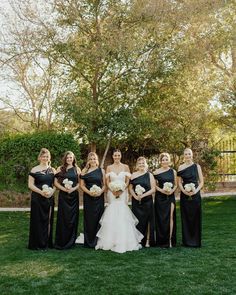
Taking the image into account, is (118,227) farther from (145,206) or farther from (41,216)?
(41,216)

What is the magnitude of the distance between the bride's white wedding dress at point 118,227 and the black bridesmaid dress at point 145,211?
104mm

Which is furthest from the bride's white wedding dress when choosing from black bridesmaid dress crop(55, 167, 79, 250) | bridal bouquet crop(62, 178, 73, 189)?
bridal bouquet crop(62, 178, 73, 189)

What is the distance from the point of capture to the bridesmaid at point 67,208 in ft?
28.4

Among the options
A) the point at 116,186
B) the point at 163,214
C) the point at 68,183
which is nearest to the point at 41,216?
the point at 68,183

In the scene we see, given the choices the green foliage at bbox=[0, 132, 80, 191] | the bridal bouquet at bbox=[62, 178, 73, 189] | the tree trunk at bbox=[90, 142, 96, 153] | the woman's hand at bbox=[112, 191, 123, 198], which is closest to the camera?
the bridal bouquet at bbox=[62, 178, 73, 189]

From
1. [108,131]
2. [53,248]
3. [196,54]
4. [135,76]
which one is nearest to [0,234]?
[53,248]

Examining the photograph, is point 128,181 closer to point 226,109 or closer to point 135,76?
point 135,76

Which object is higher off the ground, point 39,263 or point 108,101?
point 108,101

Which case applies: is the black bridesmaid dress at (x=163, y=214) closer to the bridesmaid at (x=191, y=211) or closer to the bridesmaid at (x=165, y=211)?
the bridesmaid at (x=165, y=211)

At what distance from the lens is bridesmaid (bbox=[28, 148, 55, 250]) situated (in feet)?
28.0

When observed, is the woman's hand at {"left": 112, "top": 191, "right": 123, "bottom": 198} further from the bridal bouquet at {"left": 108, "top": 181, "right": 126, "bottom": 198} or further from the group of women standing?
the bridal bouquet at {"left": 108, "top": 181, "right": 126, "bottom": 198}

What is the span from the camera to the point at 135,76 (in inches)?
648

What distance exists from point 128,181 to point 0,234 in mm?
3518

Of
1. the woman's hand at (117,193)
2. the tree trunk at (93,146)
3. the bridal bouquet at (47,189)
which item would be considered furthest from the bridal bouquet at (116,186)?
the tree trunk at (93,146)
